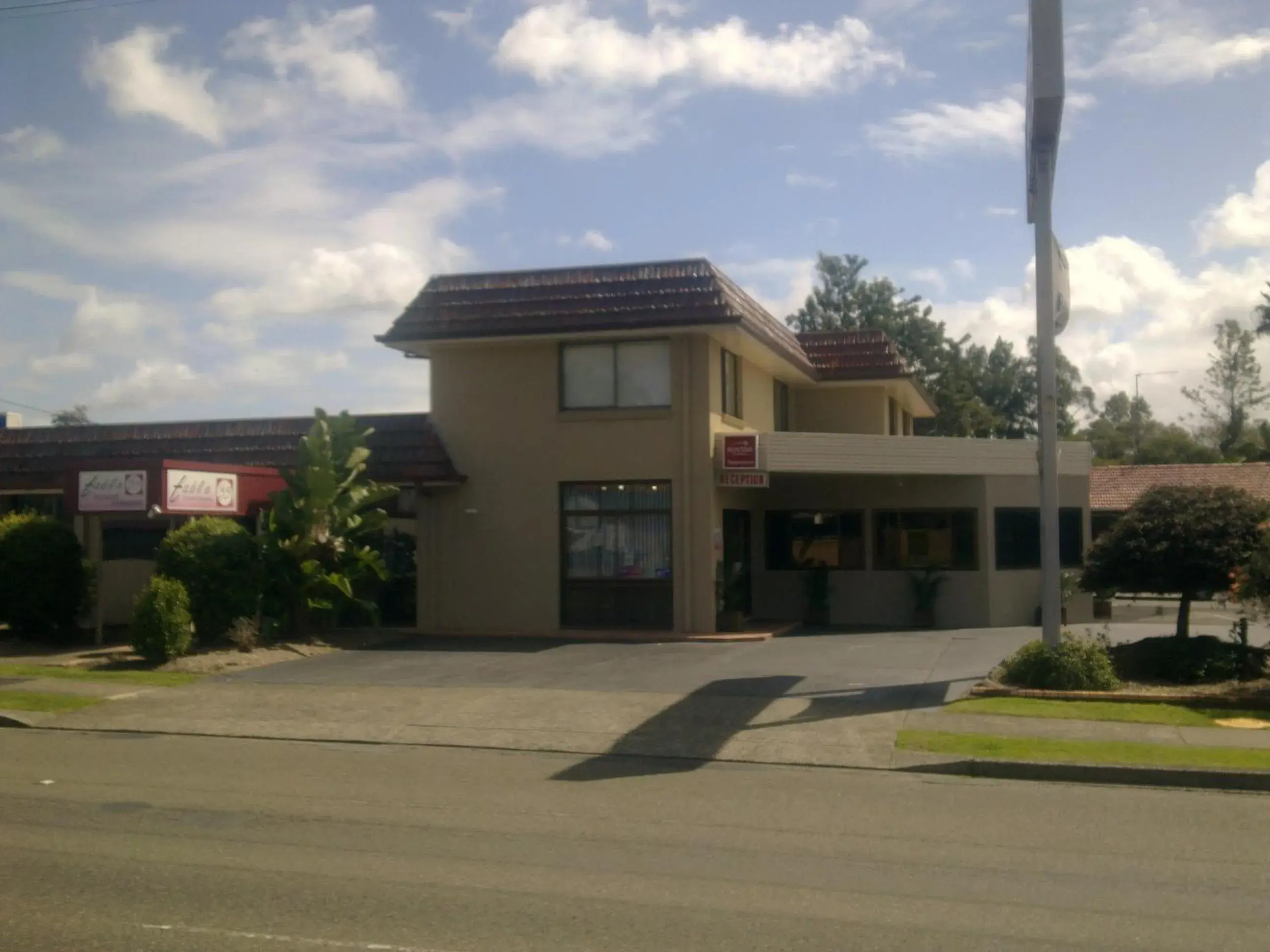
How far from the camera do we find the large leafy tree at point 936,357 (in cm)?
6469

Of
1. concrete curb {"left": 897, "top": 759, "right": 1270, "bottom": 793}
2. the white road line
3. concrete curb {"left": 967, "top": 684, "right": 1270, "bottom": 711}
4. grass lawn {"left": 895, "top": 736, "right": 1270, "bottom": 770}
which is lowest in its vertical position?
concrete curb {"left": 897, "top": 759, "right": 1270, "bottom": 793}

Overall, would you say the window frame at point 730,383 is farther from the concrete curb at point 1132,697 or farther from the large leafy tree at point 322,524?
the concrete curb at point 1132,697

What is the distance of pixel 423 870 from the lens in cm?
786

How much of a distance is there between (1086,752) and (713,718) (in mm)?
3991

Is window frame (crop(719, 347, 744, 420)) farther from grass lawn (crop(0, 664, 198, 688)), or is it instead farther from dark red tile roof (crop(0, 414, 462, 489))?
grass lawn (crop(0, 664, 198, 688))

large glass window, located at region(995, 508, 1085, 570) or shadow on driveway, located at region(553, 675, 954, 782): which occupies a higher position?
large glass window, located at region(995, 508, 1085, 570)

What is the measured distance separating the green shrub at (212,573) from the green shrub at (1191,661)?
1258cm

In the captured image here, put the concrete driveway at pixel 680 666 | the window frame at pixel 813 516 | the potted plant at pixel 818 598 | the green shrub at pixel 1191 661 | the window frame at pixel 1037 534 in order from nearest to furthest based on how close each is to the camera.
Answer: the green shrub at pixel 1191 661, the concrete driveway at pixel 680 666, the window frame at pixel 1037 534, the potted plant at pixel 818 598, the window frame at pixel 813 516

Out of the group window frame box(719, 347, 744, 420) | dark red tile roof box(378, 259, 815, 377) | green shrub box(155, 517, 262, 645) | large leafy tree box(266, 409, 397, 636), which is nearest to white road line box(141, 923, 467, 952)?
green shrub box(155, 517, 262, 645)

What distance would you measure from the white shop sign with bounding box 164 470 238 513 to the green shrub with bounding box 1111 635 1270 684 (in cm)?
1364

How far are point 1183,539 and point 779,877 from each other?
10.2 metres

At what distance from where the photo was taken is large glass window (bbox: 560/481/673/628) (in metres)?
22.6

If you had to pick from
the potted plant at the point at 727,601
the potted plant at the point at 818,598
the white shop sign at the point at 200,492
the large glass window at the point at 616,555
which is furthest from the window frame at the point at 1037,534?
the white shop sign at the point at 200,492

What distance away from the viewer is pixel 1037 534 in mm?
25953
